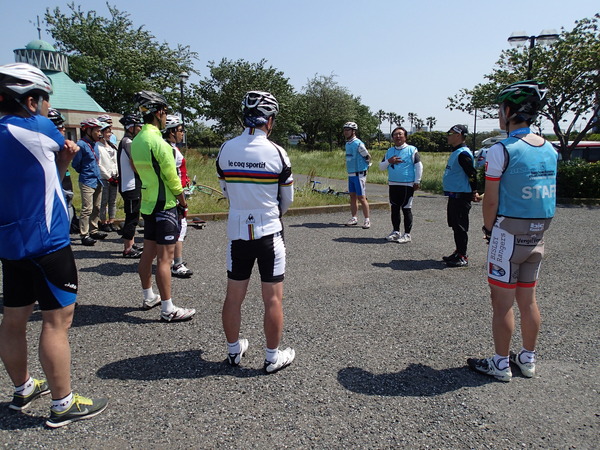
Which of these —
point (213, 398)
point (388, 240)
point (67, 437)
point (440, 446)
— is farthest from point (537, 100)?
point (388, 240)

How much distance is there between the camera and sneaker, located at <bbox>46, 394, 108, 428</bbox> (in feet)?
8.49

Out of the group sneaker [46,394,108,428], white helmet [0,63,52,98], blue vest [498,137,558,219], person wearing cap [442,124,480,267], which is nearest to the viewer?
white helmet [0,63,52,98]

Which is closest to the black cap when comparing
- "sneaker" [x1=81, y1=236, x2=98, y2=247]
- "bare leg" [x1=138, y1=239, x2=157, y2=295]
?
"bare leg" [x1=138, y1=239, x2=157, y2=295]

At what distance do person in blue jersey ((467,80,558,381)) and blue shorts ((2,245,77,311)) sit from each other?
2.86 meters

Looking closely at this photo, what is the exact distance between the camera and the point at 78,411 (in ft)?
8.68

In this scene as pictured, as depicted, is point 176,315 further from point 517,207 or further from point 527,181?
point 527,181

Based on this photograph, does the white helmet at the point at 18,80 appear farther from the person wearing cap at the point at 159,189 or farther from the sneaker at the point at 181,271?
the sneaker at the point at 181,271

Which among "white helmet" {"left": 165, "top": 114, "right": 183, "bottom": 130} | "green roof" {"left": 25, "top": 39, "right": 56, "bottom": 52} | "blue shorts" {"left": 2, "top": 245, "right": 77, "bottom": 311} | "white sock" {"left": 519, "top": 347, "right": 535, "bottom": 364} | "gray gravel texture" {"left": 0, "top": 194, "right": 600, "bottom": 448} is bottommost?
"gray gravel texture" {"left": 0, "top": 194, "right": 600, "bottom": 448}

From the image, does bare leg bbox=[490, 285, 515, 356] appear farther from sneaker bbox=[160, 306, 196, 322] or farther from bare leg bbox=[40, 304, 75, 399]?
bare leg bbox=[40, 304, 75, 399]

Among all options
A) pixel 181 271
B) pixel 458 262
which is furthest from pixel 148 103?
pixel 458 262

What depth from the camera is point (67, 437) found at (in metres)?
2.51

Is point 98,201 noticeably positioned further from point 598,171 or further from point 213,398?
point 598,171

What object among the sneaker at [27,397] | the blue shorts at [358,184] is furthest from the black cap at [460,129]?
the sneaker at [27,397]

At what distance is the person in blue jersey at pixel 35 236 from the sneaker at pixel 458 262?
5118 millimetres
